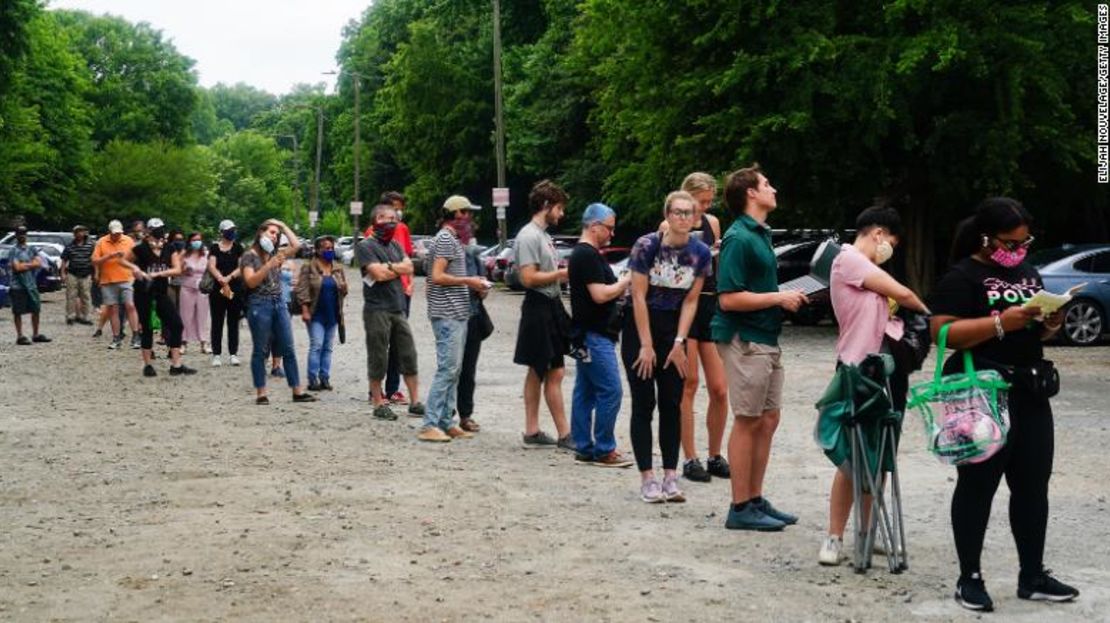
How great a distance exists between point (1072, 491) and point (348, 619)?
5156 millimetres

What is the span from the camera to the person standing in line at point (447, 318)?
11570mm

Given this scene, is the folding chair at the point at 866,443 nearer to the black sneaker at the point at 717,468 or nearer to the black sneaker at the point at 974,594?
the black sneaker at the point at 974,594

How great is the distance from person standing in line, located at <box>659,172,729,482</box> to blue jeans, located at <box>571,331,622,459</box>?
0.49 m

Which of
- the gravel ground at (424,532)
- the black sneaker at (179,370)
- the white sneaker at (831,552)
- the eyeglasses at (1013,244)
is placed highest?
the eyeglasses at (1013,244)

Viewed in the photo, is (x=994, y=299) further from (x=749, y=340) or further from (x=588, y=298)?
(x=588, y=298)

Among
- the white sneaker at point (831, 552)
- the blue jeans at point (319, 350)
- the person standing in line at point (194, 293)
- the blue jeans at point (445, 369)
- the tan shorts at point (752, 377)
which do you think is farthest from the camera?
the person standing in line at point (194, 293)

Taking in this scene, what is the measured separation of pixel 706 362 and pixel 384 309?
4.43 meters

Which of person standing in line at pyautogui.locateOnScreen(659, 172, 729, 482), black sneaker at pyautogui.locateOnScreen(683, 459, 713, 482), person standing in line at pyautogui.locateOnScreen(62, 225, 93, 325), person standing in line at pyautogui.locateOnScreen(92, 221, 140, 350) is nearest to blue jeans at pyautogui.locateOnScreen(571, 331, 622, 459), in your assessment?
person standing in line at pyautogui.locateOnScreen(659, 172, 729, 482)

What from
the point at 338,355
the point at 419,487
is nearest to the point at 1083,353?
the point at 338,355

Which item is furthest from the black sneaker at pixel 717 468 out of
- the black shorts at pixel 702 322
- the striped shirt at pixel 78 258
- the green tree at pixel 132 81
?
the green tree at pixel 132 81

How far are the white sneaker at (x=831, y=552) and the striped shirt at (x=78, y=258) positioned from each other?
21.4 m

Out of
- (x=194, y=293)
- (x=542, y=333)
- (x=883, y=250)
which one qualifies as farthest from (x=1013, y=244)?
(x=194, y=293)

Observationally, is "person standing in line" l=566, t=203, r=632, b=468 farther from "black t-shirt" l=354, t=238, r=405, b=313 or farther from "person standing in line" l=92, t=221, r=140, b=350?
"person standing in line" l=92, t=221, r=140, b=350

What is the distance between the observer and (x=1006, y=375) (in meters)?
6.48
